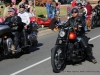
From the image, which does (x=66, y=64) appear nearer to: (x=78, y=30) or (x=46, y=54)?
(x=78, y=30)

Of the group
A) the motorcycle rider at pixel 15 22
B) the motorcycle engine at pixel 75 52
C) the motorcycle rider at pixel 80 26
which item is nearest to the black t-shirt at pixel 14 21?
the motorcycle rider at pixel 15 22

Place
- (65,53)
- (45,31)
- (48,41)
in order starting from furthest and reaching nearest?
(45,31) < (48,41) < (65,53)

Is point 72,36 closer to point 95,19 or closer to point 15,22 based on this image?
point 15,22

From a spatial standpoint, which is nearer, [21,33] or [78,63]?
[78,63]

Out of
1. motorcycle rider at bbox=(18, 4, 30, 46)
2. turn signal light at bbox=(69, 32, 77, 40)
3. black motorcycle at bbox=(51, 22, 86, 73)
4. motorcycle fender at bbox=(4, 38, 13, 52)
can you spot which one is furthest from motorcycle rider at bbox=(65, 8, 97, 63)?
motorcycle rider at bbox=(18, 4, 30, 46)

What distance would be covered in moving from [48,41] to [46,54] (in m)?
3.08

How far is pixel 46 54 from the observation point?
425 inches

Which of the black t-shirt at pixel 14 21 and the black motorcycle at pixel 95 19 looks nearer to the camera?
the black t-shirt at pixel 14 21

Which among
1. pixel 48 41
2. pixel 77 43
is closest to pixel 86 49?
pixel 77 43

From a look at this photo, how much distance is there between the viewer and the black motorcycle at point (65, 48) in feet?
26.1

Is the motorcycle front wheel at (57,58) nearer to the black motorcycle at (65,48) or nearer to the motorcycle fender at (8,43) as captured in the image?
the black motorcycle at (65,48)

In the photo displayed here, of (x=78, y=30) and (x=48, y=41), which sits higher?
(x=78, y=30)

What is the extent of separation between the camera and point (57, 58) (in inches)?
315

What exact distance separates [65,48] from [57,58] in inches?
14.5
